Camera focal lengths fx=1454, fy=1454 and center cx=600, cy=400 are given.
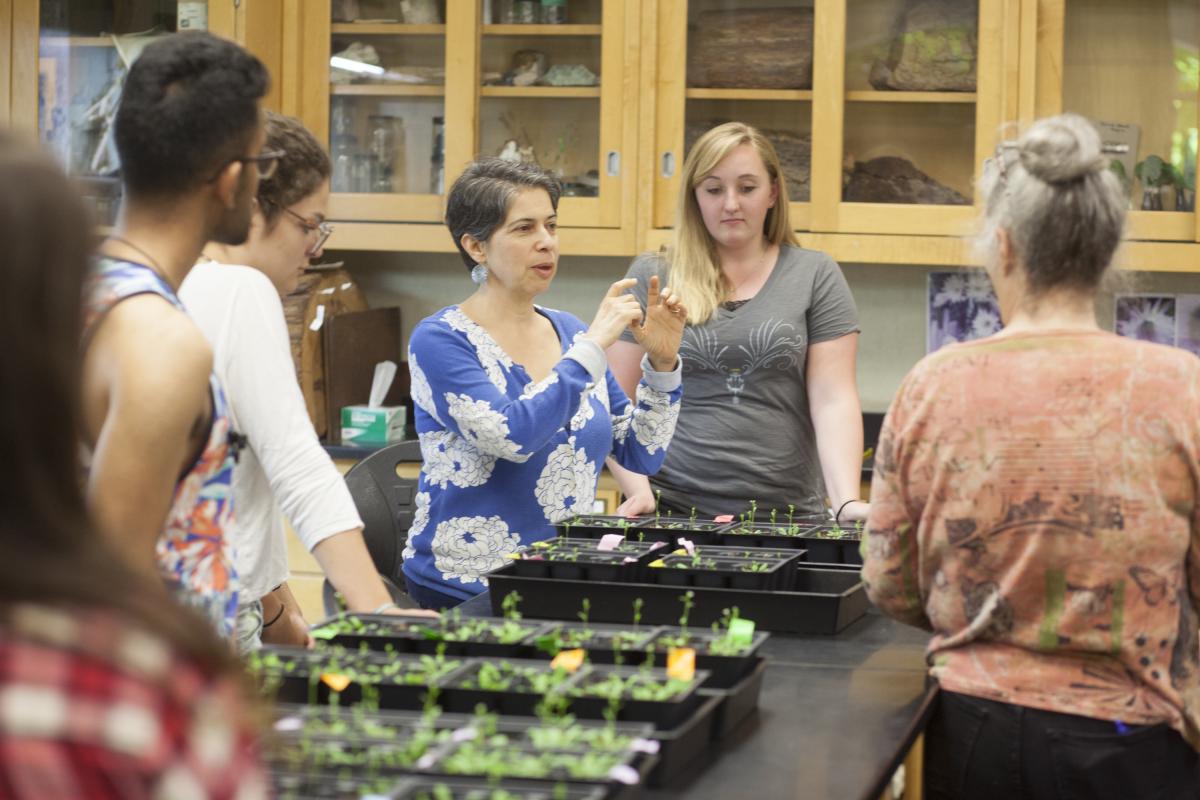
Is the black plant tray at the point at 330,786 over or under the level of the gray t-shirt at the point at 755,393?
under

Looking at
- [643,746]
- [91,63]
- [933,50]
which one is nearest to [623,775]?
[643,746]

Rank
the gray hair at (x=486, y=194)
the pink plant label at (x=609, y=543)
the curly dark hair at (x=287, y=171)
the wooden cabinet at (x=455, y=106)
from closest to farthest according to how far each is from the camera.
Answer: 1. the curly dark hair at (x=287, y=171)
2. the pink plant label at (x=609, y=543)
3. the gray hair at (x=486, y=194)
4. the wooden cabinet at (x=455, y=106)

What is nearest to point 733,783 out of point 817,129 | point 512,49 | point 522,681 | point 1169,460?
point 522,681

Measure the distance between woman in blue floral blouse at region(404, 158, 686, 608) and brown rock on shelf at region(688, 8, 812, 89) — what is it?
60.6 inches

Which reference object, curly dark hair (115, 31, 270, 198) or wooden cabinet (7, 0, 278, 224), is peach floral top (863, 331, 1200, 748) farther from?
wooden cabinet (7, 0, 278, 224)

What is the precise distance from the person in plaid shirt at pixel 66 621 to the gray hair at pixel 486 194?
164 cm

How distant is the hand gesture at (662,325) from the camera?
2.44 m

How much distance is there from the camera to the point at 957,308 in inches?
160

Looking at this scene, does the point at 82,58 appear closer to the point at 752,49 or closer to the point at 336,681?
the point at 752,49

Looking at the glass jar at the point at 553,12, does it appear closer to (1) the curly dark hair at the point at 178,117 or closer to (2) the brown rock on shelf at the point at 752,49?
(2) the brown rock on shelf at the point at 752,49

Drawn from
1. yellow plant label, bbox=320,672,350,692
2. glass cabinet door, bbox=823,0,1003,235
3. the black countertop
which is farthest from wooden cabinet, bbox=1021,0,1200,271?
yellow plant label, bbox=320,672,350,692

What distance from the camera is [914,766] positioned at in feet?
5.49

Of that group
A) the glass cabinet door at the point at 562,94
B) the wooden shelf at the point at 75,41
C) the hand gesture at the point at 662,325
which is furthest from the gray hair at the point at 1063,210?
the wooden shelf at the point at 75,41

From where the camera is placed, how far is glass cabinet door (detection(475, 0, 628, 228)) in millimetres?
3879
